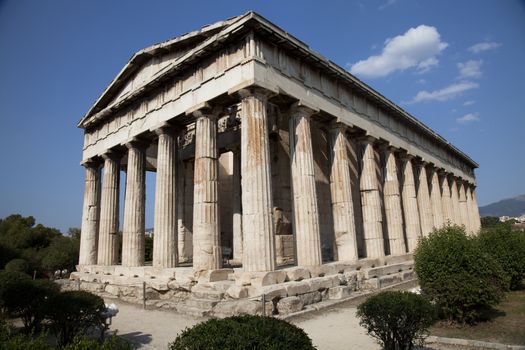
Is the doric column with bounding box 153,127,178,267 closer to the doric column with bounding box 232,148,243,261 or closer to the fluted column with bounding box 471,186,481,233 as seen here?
the doric column with bounding box 232,148,243,261

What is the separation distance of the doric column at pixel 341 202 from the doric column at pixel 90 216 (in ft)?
45.1

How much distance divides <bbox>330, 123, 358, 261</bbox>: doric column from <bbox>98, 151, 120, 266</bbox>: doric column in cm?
1165

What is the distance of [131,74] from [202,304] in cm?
1348

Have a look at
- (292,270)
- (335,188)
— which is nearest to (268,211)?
(292,270)

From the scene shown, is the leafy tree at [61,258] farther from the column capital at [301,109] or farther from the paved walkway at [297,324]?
the column capital at [301,109]

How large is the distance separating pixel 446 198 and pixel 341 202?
56.3 feet

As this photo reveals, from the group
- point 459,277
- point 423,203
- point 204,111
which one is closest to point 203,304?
point 459,277

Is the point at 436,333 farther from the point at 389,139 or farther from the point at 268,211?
the point at 389,139

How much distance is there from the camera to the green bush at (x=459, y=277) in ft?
25.5

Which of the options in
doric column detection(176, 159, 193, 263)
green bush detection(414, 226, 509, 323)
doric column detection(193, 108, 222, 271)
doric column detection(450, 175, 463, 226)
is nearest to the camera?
green bush detection(414, 226, 509, 323)

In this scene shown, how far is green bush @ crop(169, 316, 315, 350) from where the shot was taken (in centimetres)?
352

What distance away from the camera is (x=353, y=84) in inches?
653

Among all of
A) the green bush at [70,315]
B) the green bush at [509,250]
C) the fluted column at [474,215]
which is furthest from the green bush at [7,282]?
the fluted column at [474,215]

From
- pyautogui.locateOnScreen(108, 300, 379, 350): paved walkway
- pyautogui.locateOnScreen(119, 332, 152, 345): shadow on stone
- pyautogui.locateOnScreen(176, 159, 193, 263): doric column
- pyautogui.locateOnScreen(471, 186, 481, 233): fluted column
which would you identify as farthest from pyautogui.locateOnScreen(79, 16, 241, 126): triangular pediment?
pyautogui.locateOnScreen(471, 186, 481, 233): fluted column
